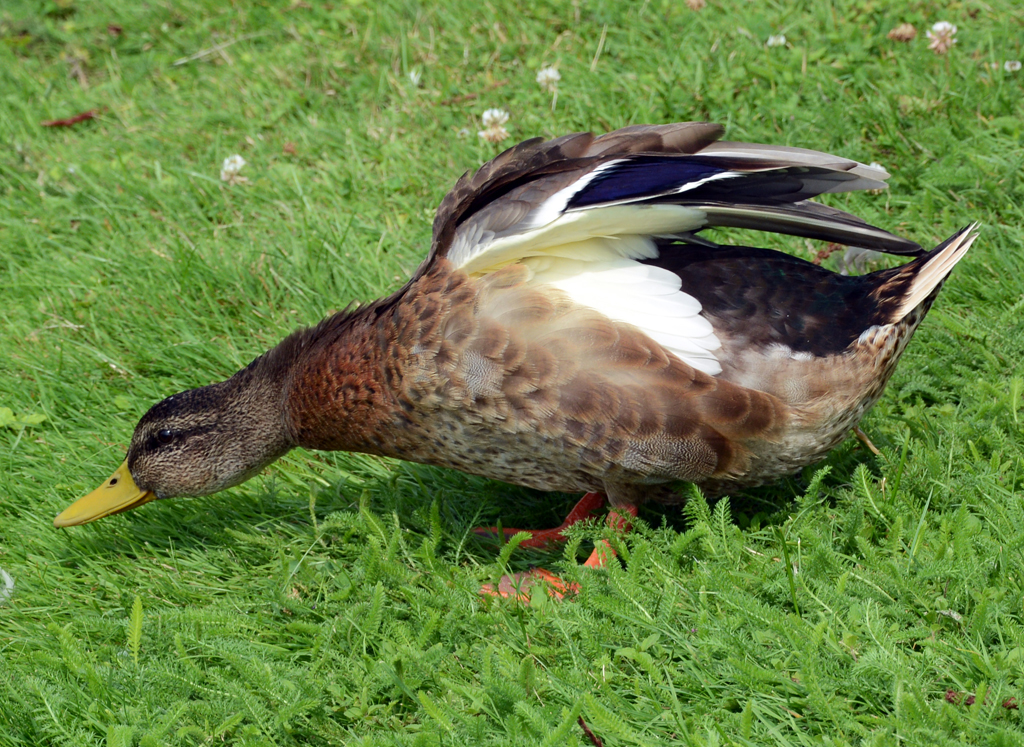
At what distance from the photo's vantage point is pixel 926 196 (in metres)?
3.94

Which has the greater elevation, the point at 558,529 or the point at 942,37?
the point at 942,37

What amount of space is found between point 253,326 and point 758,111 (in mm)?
2480

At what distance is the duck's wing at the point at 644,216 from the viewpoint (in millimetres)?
2609

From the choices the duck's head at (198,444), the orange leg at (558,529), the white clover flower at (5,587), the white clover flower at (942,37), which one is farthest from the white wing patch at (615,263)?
the white clover flower at (942,37)

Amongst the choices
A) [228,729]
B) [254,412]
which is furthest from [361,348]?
[228,729]

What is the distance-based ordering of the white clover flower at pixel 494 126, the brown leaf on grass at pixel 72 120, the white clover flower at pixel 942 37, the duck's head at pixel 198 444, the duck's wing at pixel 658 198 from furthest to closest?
1. the brown leaf on grass at pixel 72 120
2. the white clover flower at pixel 494 126
3. the white clover flower at pixel 942 37
4. the duck's head at pixel 198 444
5. the duck's wing at pixel 658 198

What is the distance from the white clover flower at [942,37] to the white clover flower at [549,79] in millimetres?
1715

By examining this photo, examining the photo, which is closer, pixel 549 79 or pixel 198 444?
pixel 198 444

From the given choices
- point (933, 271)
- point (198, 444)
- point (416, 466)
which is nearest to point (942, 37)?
point (933, 271)

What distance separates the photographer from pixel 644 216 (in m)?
2.67

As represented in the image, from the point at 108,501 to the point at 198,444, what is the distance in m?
0.35

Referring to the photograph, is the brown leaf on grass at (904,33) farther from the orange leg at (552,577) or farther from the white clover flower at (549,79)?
the orange leg at (552,577)

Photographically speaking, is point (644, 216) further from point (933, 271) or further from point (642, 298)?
point (933, 271)

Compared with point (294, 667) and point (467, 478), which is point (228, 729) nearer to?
point (294, 667)
